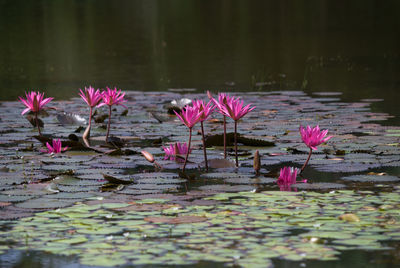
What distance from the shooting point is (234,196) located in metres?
4.05

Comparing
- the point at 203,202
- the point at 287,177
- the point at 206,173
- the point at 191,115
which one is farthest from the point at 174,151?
the point at 203,202

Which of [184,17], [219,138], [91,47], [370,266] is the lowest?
[370,266]

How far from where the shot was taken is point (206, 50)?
14.5 m

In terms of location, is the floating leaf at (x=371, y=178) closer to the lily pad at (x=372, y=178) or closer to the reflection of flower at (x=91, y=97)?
the lily pad at (x=372, y=178)

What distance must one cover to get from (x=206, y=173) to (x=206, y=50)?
32.9 feet

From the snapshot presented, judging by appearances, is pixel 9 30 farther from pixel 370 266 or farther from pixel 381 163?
pixel 370 266

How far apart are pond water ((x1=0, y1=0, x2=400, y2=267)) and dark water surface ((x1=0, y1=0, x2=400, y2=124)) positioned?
2.3 inches

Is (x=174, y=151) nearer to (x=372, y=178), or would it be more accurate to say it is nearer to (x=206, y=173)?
(x=206, y=173)

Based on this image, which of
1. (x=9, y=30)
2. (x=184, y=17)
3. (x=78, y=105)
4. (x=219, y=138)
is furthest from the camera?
(x=184, y=17)

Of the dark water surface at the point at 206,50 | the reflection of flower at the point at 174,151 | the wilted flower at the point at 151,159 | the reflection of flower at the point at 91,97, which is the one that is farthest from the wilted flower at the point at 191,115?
the dark water surface at the point at 206,50

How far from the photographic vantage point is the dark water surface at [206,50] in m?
9.98

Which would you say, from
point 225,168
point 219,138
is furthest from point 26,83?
point 225,168

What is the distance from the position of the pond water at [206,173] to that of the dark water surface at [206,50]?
0.19 ft

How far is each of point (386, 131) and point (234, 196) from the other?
2262 mm
